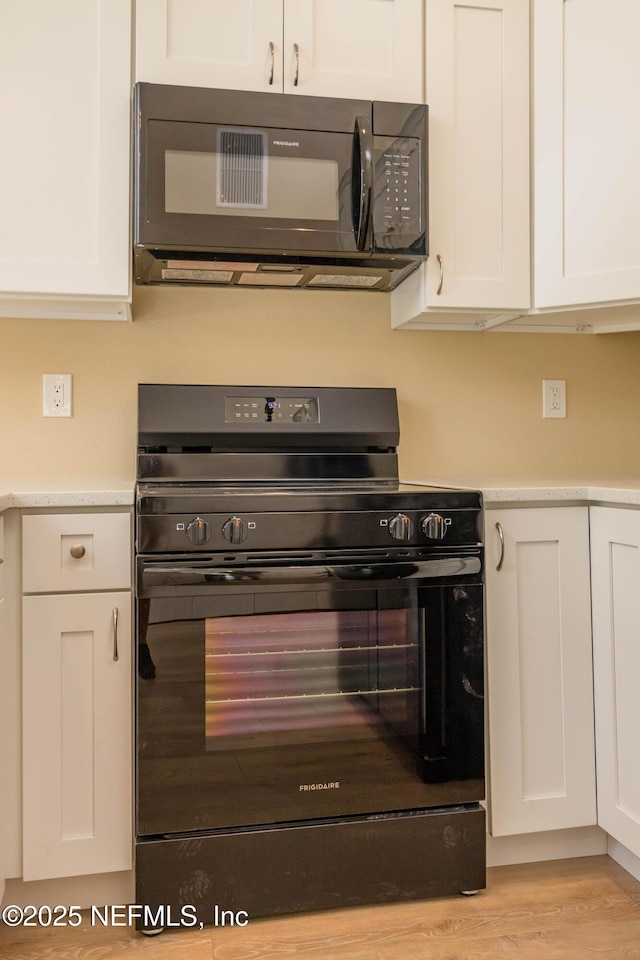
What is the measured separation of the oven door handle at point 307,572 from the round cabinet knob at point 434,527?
0.17ft

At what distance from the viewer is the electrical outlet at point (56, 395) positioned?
2.00 metres

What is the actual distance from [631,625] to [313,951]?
0.94 meters

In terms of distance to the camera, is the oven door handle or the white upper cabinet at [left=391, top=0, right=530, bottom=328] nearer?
the oven door handle

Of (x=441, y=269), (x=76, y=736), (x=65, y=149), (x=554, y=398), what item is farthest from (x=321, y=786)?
(x=65, y=149)

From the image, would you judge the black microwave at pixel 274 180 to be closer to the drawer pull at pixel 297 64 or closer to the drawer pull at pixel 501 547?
the drawer pull at pixel 297 64

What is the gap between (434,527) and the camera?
63.4 inches

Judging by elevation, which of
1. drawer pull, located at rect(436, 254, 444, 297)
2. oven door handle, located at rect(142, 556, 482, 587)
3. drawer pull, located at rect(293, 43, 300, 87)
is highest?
drawer pull, located at rect(293, 43, 300, 87)

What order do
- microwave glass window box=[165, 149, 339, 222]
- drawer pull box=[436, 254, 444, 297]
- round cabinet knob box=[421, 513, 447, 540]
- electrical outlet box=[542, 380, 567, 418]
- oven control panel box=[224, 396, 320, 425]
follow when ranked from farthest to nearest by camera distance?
electrical outlet box=[542, 380, 567, 418]
oven control panel box=[224, 396, 320, 425]
drawer pull box=[436, 254, 444, 297]
microwave glass window box=[165, 149, 339, 222]
round cabinet knob box=[421, 513, 447, 540]

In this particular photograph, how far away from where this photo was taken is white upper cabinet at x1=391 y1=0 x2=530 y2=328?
1879mm

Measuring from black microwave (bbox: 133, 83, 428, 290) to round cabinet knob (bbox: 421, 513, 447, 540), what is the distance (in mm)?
656

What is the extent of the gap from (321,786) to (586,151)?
63.5 inches

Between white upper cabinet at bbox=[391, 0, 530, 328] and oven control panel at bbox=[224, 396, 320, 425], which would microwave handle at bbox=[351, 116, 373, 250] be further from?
oven control panel at bbox=[224, 396, 320, 425]

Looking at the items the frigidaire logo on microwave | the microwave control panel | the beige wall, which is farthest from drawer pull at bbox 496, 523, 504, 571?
the microwave control panel

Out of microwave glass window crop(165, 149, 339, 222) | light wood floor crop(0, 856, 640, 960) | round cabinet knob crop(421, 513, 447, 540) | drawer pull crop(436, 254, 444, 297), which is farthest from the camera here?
drawer pull crop(436, 254, 444, 297)
